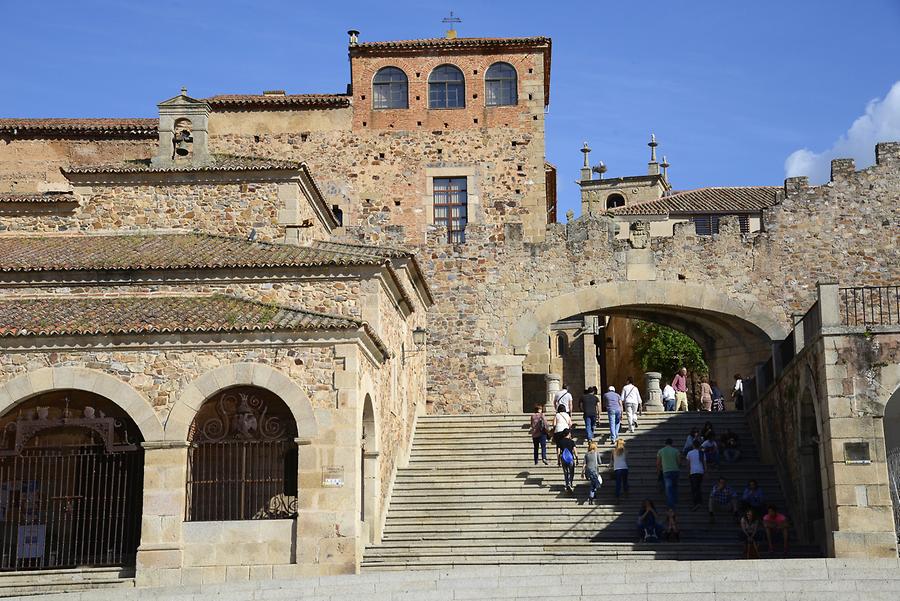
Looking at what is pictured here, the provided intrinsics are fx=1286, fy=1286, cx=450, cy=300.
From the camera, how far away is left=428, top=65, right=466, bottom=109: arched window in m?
Answer: 35.9

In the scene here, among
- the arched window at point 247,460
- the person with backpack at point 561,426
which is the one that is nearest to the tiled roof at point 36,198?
the arched window at point 247,460

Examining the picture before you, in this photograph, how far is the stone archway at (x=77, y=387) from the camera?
20812 mm

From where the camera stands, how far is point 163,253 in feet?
79.9

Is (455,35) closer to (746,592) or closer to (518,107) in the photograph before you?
(518,107)

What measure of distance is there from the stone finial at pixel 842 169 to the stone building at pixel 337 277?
117 millimetres

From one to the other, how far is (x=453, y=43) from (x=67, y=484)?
724 inches

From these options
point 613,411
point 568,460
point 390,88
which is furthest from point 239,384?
point 390,88

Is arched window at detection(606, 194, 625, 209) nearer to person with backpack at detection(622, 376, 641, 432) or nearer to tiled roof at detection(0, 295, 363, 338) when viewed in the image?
person with backpack at detection(622, 376, 641, 432)

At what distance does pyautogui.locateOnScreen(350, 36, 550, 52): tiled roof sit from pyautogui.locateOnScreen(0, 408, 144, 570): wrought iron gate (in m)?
15.9

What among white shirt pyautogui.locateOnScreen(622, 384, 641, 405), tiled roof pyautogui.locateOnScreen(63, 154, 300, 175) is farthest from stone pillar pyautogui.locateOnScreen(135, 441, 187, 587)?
white shirt pyautogui.locateOnScreen(622, 384, 641, 405)

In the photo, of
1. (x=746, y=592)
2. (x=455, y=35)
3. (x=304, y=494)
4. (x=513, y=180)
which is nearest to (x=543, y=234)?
(x=513, y=180)

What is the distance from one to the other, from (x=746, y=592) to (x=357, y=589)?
17.9 feet

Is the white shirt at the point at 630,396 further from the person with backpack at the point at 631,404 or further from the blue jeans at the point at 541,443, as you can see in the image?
the blue jeans at the point at 541,443

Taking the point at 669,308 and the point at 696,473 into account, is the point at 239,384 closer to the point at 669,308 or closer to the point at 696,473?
the point at 696,473
